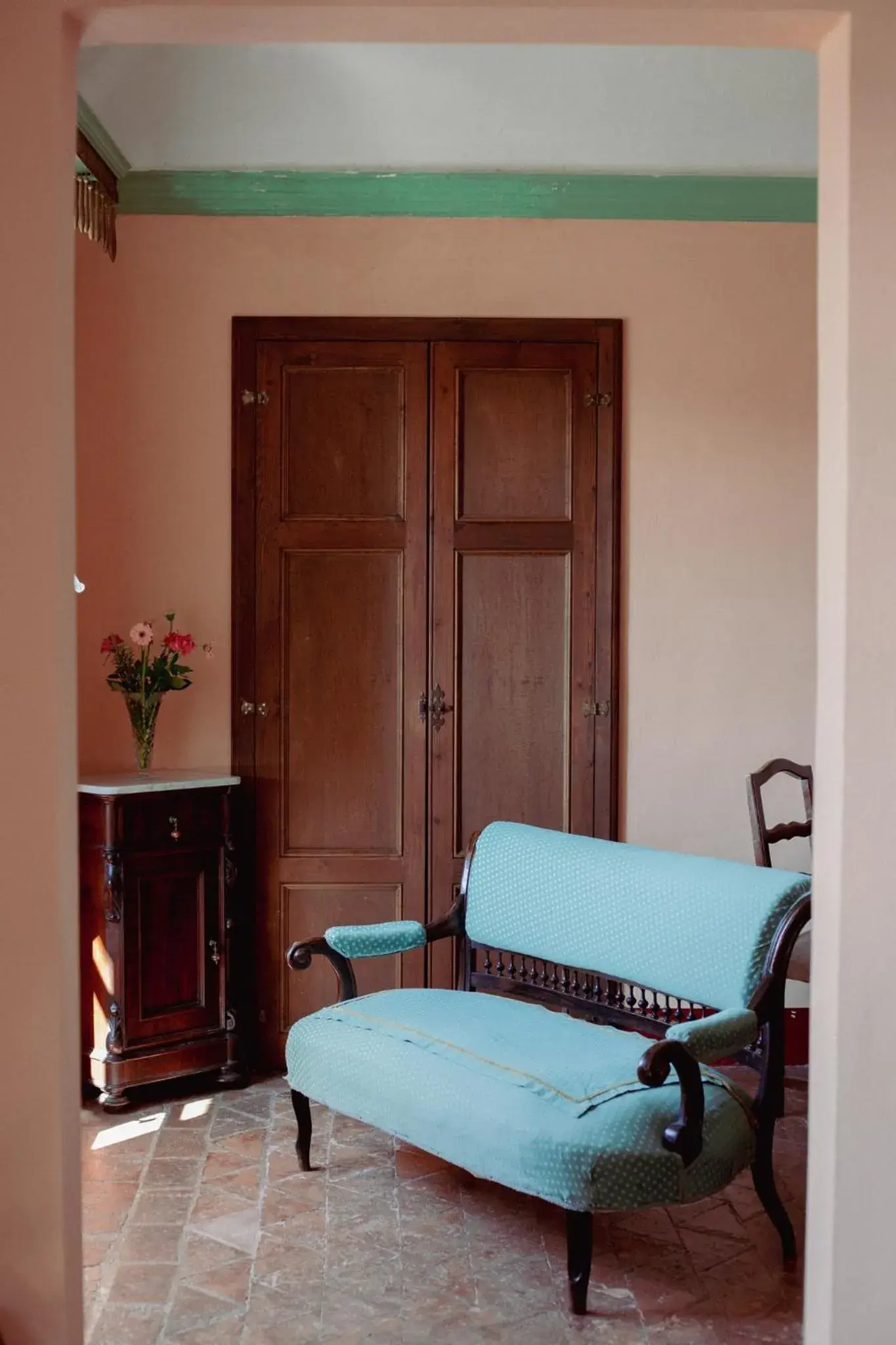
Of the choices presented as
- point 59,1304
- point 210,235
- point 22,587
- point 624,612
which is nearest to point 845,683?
point 22,587

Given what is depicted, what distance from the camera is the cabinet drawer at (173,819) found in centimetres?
420

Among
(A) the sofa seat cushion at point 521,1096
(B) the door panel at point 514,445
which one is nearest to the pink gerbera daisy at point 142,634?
(B) the door panel at point 514,445

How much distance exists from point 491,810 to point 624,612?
3.00 ft

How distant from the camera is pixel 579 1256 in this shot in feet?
9.35

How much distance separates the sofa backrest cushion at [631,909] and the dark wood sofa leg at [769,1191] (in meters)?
0.33

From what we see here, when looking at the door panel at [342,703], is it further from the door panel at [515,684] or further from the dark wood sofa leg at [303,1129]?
the dark wood sofa leg at [303,1129]

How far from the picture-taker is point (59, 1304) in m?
2.10

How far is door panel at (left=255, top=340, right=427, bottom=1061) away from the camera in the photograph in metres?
4.66

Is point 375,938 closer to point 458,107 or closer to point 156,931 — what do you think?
point 156,931

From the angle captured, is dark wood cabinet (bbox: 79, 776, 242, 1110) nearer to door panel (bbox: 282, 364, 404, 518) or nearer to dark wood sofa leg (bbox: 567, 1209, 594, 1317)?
door panel (bbox: 282, 364, 404, 518)

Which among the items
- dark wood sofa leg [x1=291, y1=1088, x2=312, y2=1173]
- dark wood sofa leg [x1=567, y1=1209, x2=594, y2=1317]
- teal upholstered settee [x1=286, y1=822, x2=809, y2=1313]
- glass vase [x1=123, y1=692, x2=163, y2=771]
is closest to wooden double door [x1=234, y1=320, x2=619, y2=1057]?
glass vase [x1=123, y1=692, x2=163, y2=771]

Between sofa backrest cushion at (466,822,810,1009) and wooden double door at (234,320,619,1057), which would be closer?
sofa backrest cushion at (466,822,810,1009)

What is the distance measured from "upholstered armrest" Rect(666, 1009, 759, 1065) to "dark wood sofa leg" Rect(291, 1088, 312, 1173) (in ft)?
4.09

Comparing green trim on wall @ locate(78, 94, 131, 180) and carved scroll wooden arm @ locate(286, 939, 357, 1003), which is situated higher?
green trim on wall @ locate(78, 94, 131, 180)
